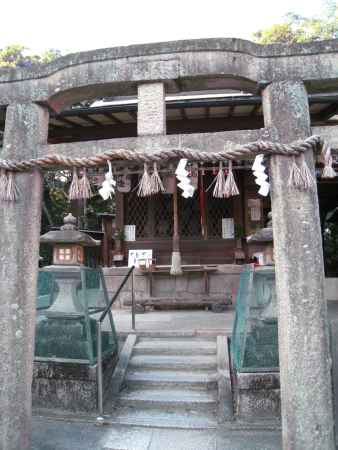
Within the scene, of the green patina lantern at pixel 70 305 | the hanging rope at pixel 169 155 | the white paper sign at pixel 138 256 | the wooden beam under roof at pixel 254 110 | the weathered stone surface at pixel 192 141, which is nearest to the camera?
Result: the hanging rope at pixel 169 155

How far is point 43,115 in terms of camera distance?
12.8 feet

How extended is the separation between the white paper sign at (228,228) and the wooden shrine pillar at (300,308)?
7.20 meters

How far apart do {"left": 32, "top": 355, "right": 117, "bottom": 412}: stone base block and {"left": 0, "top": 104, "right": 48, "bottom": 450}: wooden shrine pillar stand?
4.83ft

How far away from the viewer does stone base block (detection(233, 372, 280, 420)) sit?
15.3ft

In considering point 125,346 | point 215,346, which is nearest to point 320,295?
point 215,346

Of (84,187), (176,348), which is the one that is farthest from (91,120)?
(84,187)

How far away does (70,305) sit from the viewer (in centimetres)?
549

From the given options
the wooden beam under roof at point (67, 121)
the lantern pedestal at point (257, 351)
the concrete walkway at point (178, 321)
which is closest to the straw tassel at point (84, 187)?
the lantern pedestal at point (257, 351)

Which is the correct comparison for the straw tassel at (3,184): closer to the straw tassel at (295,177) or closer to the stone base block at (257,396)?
the straw tassel at (295,177)

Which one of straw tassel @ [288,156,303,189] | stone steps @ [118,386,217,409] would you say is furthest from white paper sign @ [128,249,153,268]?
straw tassel @ [288,156,303,189]

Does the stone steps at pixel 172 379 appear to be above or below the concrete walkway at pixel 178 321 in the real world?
below

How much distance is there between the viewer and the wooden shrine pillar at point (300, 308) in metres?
3.10

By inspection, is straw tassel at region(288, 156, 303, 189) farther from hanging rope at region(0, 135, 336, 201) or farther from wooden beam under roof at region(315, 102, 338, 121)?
wooden beam under roof at region(315, 102, 338, 121)

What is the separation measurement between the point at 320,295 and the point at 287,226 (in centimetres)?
68
